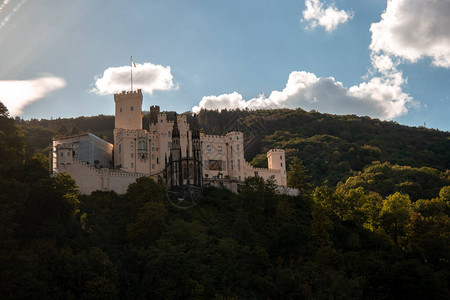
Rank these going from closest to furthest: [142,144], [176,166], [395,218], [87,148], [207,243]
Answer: [207,243], [176,166], [142,144], [87,148], [395,218]

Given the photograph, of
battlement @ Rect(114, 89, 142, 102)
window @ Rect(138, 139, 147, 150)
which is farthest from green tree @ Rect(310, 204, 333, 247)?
battlement @ Rect(114, 89, 142, 102)

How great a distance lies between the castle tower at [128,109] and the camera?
84000 mm

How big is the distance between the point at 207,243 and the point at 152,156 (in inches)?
822

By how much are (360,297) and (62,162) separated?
119 ft

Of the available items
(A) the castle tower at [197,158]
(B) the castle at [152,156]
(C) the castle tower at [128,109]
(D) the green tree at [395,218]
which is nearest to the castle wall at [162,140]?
(B) the castle at [152,156]

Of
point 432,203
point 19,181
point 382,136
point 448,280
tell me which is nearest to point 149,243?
point 19,181

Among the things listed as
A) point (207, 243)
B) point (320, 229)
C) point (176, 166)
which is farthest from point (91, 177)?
point (320, 229)

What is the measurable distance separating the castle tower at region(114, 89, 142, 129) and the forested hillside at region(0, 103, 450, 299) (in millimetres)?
16716

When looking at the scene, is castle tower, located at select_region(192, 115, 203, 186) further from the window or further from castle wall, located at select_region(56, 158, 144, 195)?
castle wall, located at select_region(56, 158, 144, 195)

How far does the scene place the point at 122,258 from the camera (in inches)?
2207

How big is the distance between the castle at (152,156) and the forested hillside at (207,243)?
2.65 meters

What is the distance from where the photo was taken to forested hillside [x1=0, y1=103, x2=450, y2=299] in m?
49.3

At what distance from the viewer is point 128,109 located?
8481 centimetres

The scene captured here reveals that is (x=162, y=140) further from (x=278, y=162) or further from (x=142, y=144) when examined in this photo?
(x=278, y=162)
